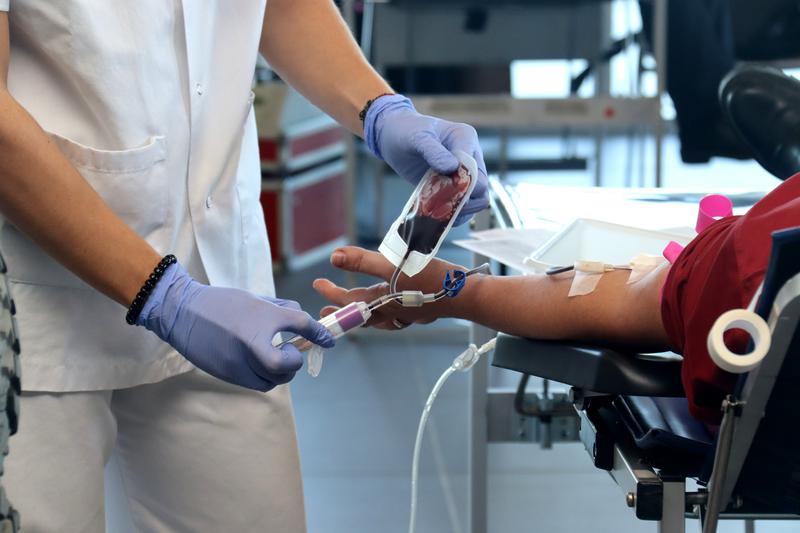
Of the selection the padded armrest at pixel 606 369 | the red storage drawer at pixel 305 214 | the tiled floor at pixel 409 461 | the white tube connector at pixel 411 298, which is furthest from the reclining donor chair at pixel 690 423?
the red storage drawer at pixel 305 214

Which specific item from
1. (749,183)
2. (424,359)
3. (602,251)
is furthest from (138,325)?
(749,183)

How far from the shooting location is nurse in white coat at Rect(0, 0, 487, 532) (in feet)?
3.23

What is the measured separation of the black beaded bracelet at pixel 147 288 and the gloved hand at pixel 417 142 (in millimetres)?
331

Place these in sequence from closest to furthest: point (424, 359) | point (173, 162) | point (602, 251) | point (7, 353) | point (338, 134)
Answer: point (7, 353), point (173, 162), point (602, 251), point (424, 359), point (338, 134)

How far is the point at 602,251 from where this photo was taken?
1.47 m

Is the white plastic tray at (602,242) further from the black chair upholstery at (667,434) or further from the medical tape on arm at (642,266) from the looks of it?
the black chair upholstery at (667,434)

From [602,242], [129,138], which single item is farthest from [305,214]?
[129,138]

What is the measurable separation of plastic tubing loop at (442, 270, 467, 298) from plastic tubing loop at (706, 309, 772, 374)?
376 millimetres

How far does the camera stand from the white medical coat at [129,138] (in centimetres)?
103

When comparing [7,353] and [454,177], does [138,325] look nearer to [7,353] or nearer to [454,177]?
[454,177]

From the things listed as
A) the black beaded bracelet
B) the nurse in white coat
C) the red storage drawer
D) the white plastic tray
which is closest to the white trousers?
the nurse in white coat

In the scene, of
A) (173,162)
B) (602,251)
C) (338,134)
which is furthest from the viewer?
(338,134)

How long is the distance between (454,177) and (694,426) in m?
0.37

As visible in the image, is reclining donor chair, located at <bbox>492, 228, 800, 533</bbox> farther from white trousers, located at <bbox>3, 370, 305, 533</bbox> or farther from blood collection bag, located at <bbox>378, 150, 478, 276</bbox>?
white trousers, located at <bbox>3, 370, 305, 533</bbox>
